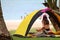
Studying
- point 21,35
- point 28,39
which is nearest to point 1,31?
point 28,39

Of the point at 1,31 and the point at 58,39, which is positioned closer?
the point at 1,31

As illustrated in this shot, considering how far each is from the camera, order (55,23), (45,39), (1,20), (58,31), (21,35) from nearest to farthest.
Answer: (1,20) < (45,39) < (21,35) < (58,31) < (55,23)

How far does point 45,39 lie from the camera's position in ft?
27.8

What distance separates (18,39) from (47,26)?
1.59 metres

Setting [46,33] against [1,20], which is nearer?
[1,20]

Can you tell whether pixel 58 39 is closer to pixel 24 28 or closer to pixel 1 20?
pixel 24 28

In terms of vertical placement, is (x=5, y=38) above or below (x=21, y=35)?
above

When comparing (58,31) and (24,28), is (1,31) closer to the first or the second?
(24,28)

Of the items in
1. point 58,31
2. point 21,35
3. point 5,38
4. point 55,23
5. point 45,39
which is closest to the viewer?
point 5,38

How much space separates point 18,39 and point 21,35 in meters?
0.89

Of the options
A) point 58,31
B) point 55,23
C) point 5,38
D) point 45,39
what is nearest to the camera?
point 5,38

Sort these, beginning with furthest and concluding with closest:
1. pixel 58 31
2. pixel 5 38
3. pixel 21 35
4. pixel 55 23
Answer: pixel 55 23
pixel 58 31
pixel 21 35
pixel 5 38

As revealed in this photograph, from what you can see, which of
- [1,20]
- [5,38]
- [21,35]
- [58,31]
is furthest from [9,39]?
[58,31]

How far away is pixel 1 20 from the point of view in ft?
18.9
